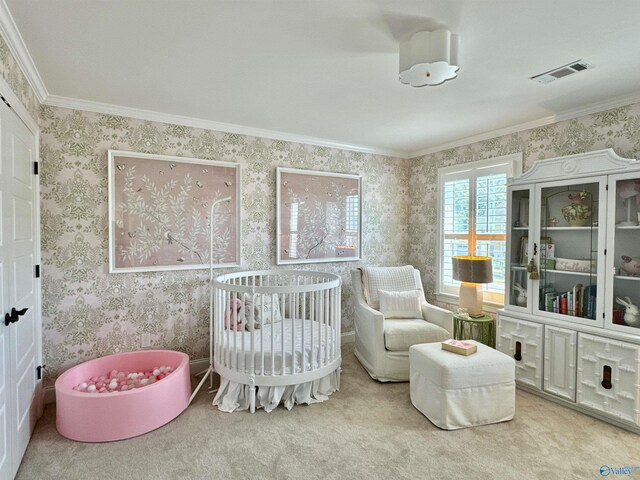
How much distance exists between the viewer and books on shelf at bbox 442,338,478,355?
2.52 m

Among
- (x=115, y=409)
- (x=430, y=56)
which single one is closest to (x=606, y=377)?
(x=430, y=56)

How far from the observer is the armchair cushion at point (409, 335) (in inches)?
123

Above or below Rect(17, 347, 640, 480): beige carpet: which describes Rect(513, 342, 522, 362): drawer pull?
above

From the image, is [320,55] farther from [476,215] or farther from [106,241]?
[476,215]

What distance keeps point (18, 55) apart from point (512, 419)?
3.97 m

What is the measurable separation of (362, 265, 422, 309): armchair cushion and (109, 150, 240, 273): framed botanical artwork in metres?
1.38

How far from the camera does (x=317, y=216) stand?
3973mm

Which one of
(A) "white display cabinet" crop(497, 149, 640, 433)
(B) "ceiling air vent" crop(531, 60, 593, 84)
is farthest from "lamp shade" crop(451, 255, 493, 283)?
(B) "ceiling air vent" crop(531, 60, 593, 84)

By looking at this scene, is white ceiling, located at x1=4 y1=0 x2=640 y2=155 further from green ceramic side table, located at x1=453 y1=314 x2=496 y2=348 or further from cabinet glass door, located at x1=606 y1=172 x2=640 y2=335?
green ceramic side table, located at x1=453 y1=314 x2=496 y2=348

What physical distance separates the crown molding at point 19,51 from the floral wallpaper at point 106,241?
0.98 ft

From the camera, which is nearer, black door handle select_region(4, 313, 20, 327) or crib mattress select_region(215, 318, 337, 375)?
black door handle select_region(4, 313, 20, 327)

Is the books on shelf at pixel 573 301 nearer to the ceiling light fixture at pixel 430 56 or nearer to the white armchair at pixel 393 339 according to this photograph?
the white armchair at pixel 393 339

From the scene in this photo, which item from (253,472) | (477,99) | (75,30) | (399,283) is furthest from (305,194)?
(253,472)

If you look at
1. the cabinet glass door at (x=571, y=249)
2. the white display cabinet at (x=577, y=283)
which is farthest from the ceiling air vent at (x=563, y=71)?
the cabinet glass door at (x=571, y=249)
